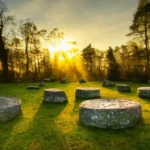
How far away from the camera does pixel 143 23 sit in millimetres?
29219

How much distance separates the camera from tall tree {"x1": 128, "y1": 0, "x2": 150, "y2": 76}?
28641 mm

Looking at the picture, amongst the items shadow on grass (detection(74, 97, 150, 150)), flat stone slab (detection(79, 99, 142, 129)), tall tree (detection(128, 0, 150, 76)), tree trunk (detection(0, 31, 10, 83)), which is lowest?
shadow on grass (detection(74, 97, 150, 150))

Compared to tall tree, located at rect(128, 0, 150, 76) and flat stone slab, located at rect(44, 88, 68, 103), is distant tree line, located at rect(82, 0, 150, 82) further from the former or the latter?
flat stone slab, located at rect(44, 88, 68, 103)

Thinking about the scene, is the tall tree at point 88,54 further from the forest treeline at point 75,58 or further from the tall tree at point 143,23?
the tall tree at point 143,23

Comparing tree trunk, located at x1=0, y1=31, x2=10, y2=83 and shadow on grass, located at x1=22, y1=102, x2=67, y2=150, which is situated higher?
tree trunk, located at x1=0, y1=31, x2=10, y2=83

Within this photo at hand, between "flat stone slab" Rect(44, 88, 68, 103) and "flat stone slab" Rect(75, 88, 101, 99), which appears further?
"flat stone slab" Rect(75, 88, 101, 99)

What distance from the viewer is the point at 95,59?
4975 cm

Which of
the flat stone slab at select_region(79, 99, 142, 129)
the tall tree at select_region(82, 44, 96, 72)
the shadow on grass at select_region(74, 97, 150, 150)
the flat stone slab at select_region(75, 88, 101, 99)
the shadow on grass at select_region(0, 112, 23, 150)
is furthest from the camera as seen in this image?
the tall tree at select_region(82, 44, 96, 72)

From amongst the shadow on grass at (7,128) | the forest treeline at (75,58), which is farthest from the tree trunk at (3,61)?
the shadow on grass at (7,128)

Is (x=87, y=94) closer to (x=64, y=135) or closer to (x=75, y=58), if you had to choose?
(x=64, y=135)

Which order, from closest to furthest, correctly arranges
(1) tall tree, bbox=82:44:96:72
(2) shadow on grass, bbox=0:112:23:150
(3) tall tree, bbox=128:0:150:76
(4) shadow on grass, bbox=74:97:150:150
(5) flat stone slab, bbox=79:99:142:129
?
(4) shadow on grass, bbox=74:97:150:150
(2) shadow on grass, bbox=0:112:23:150
(5) flat stone slab, bbox=79:99:142:129
(3) tall tree, bbox=128:0:150:76
(1) tall tree, bbox=82:44:96:72

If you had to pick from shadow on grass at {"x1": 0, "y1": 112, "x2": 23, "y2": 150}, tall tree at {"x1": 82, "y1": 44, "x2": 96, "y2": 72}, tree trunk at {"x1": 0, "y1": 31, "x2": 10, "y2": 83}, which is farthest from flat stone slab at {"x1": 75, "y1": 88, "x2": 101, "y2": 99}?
tall tree at {"x1": 82, "y1": 44, "x2": 96, "y2": 72}

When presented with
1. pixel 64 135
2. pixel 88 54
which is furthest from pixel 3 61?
pixel 64 135

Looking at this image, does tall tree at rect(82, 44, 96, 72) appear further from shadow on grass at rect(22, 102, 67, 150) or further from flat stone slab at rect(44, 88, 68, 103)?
shadow on grass at rect(22, 102, 67, 150)
